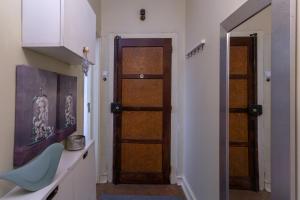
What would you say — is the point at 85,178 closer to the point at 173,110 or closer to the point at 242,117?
the point at 242,117

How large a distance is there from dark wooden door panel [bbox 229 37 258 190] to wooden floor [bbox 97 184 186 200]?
1577 mm

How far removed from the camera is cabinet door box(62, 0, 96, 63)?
1.32m

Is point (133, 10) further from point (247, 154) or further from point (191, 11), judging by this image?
point (247, 154)

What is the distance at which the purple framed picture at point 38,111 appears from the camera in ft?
3.99

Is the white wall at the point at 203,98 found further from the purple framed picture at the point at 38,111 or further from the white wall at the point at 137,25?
the purple framed picture at the point at 38,111

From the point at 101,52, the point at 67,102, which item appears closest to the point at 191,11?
the point at 101,52

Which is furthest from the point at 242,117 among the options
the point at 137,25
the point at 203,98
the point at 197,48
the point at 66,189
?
the point at 137,25

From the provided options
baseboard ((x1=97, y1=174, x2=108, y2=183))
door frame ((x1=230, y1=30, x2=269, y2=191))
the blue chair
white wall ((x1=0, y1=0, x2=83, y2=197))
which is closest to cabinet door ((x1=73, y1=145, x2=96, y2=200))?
the blue chair

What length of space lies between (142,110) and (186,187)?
3.61 ft

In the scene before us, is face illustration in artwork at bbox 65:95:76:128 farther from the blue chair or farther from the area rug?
the area rug

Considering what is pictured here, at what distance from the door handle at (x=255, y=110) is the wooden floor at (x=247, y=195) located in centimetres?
40

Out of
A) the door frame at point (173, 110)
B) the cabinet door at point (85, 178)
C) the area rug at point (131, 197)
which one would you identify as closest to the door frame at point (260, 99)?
the cabinet door at point (85, 178)

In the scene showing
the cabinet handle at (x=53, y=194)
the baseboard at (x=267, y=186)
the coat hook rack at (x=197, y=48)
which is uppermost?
the coat hook rack at (x=197, y=48)

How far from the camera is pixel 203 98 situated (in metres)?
2.32
